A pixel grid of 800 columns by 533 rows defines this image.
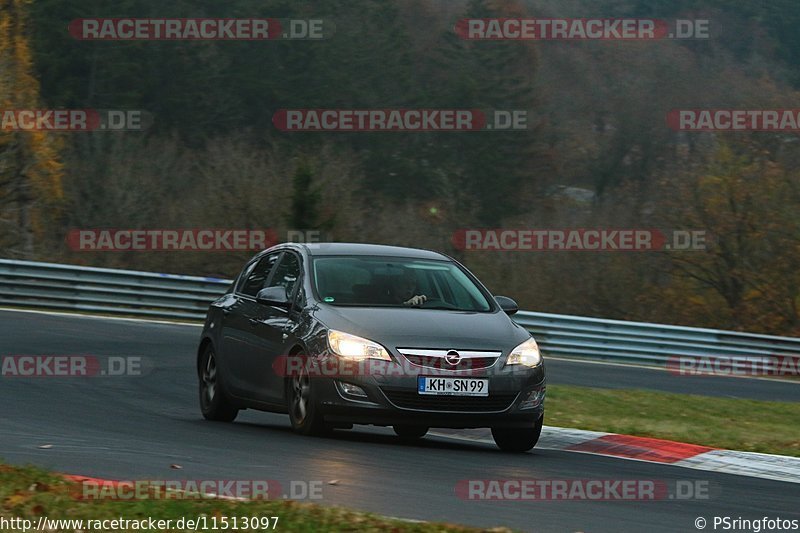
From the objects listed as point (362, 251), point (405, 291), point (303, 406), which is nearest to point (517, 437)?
point (405, 291)

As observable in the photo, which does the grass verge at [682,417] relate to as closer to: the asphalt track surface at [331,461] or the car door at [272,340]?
the asphalt track surface at [331,461]

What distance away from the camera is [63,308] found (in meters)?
26.2

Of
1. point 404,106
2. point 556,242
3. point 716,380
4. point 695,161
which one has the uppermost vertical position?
point 404,106

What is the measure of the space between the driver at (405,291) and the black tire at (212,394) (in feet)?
6.24

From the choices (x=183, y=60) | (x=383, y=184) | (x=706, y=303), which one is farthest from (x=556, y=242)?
(x=183, y=60)

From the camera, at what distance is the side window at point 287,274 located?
11.4 meters

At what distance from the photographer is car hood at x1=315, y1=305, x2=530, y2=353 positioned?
1009 centimetres

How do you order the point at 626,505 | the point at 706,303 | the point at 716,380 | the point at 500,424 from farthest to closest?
1. the point at 706,303
2. the point at 716,380
3. the point at 500,424
4. the point at 626,505

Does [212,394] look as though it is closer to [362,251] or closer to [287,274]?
[287,274]

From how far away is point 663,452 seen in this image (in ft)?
36.9

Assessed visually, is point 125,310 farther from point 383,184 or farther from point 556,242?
point 383,184

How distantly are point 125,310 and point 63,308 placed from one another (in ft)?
3.75

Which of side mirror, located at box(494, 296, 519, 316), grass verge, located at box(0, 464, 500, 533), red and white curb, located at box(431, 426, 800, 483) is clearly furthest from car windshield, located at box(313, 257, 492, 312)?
grass verge, located at box(0, 464, 500, 533)

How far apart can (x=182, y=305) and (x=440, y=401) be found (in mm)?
17431
